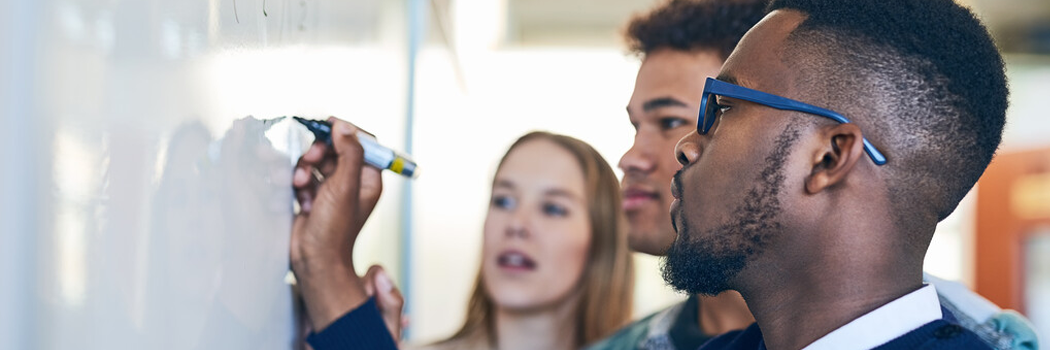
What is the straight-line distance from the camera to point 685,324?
5.36 feet

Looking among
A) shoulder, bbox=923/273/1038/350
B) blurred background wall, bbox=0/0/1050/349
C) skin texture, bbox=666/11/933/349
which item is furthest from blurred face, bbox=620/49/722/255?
skin texture, bbox=666/11/933/349

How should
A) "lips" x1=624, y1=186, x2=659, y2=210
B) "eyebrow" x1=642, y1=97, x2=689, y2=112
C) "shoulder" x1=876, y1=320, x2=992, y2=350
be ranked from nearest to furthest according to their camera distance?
"shoulder" x1=876, y1=320, x2=992, y2=350 < "eyebrow" x1=642, y1=97, x2=689, y2=112 < "lips" x1=624, y1=186, x2=659, y2=210

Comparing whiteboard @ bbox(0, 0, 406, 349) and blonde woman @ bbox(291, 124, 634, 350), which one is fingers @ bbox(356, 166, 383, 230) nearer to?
whiteboard @ bbox(0, 0, 406, 349)

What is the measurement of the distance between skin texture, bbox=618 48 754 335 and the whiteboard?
0.75 meters

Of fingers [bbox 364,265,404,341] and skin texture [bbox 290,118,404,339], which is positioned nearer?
skin texture [bbox 290,118,404,339]

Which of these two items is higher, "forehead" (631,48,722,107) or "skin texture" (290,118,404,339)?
"forehead" (631,48,722,107)

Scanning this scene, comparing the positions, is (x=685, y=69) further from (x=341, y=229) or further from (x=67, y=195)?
(x=67, y=195)

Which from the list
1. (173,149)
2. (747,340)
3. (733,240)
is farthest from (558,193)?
(173,149)

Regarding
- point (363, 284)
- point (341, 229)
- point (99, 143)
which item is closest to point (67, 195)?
point (99, 143)

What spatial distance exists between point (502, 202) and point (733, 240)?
122 centimetres

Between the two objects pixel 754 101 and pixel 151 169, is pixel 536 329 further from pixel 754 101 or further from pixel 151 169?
pixel 151 169

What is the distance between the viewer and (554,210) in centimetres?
207

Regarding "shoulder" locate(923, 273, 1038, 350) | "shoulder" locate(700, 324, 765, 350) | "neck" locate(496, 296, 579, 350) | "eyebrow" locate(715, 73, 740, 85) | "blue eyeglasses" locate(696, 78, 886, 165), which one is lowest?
"neck" locate(496, 296, 579, 350)

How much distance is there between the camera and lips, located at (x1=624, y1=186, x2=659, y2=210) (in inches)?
66.8
